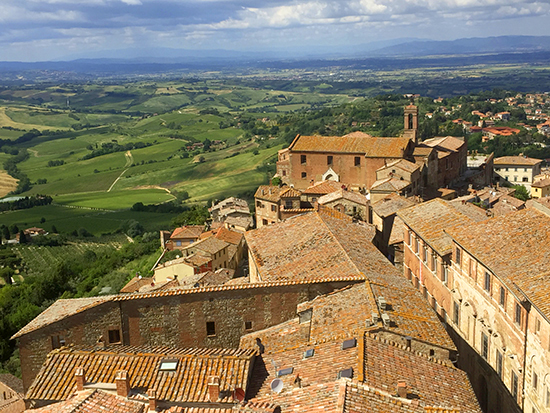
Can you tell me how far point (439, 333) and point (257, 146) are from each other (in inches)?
5543

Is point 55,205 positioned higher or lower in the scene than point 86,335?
lower

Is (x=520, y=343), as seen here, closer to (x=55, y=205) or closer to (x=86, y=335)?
(x=86, y=335)

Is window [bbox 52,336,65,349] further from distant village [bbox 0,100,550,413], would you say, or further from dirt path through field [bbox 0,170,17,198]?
dirt path through field [bbox 0,170,17,198]

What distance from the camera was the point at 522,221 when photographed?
79.9 feet

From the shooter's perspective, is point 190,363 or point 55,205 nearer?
point 190,363

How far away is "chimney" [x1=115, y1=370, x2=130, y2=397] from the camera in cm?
1530

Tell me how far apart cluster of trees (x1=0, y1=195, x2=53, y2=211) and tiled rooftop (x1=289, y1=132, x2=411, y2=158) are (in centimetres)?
8043

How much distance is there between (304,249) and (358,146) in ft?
128

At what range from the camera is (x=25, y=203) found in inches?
5098

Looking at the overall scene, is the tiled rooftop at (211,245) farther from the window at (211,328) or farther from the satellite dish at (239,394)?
the satellite dish at (239,394)

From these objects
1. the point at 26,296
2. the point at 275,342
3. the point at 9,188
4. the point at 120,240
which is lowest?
the point at 9,188

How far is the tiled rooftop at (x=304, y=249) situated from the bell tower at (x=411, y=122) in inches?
1565

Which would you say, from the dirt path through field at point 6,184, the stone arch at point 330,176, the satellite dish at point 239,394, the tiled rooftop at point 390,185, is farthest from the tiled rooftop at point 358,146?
the dirt path through field at point 6,184

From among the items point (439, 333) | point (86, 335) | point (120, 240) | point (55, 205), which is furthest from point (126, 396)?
point (55, 205)
